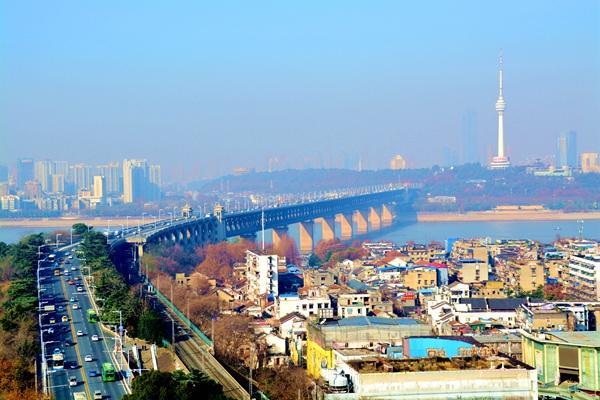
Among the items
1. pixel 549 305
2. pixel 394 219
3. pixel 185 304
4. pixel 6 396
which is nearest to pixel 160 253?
pixel 185 304

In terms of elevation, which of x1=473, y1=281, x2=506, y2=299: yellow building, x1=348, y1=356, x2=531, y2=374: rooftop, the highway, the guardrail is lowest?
x1=473, y1=281, x2=506, y2=299: yellow building

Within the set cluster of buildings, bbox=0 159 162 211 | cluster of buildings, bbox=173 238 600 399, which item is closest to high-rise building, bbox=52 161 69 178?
cluster of buildings, bbox=0 159 162 211

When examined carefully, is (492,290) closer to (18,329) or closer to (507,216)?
(18,329)

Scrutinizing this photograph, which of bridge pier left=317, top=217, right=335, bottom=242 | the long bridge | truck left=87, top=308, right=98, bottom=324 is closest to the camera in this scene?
truck left=87, top=308, right=98, bottom=324

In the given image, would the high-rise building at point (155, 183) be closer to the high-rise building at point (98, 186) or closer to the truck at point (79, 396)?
the high-rise building at point (98, 186)

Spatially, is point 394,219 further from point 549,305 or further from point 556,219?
point 549,305

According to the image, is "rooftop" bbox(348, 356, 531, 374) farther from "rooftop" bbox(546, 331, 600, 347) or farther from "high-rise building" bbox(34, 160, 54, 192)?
"high-rise building" bbox(34, 160, 54, 192)
